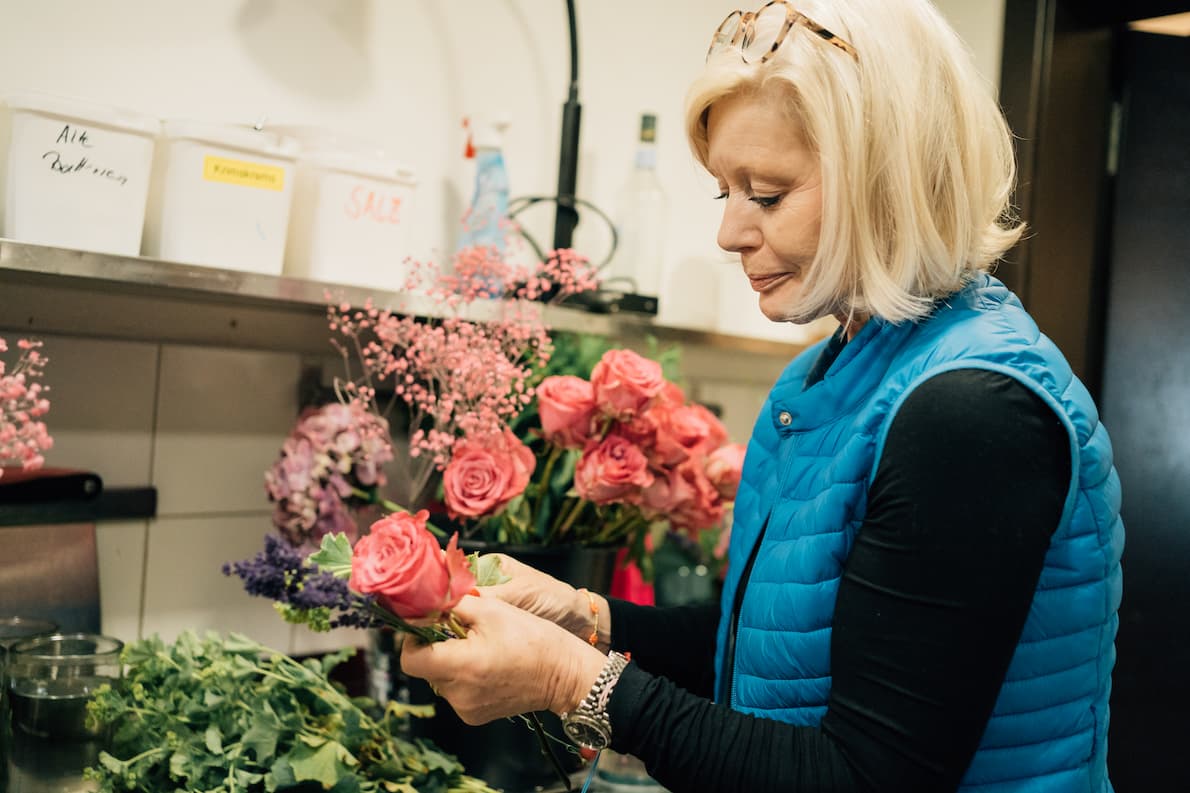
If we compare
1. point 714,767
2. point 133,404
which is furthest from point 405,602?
point 133,404

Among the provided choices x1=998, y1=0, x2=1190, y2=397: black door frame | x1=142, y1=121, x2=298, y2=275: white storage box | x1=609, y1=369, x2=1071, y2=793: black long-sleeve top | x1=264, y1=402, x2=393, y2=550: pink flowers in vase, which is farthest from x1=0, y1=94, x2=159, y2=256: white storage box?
x1=998, y1=0, x2=1190, y2=397: black door frame

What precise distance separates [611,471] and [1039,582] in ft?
1.67

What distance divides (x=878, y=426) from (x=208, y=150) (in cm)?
79

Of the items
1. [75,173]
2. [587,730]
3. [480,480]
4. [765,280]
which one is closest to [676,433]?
[480,480]

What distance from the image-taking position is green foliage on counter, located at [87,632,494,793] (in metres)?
1.01

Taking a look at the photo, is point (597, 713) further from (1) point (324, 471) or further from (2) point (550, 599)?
(1) point (324, 471)

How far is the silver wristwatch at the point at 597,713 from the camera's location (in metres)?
0.83

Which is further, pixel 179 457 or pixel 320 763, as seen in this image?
pixel 179 457

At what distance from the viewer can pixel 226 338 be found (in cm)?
139

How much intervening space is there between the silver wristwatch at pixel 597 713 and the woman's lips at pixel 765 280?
35cm

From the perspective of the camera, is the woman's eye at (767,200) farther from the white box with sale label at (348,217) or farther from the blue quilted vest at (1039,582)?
the white box with sale label at (348,217)

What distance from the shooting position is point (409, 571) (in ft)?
2.47

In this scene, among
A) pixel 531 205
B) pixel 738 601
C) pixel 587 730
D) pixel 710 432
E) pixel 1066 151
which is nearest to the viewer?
pixel 587 730

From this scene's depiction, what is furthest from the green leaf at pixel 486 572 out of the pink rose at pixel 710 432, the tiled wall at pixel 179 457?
the tiled wall at pixel 179 457
